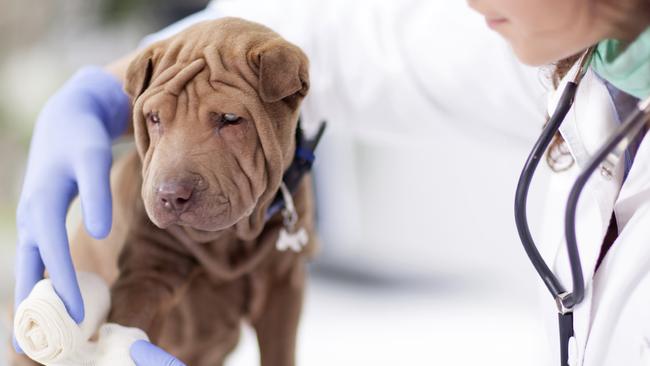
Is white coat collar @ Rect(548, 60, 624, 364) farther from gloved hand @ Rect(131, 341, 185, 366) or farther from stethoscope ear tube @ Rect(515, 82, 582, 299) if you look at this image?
gloved hand @ Rect(131, 341, 185, 366)

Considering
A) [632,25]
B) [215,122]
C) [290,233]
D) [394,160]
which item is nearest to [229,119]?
[215,122]

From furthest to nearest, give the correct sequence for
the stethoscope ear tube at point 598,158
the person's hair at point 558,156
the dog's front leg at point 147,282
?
the person's hair at point 558,156
the dog's front leg at point 147,282
the stethoscope ear tube at point 598,158

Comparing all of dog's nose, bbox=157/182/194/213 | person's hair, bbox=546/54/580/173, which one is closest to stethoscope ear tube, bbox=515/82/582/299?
person's hair, bbox=546/54/580/173

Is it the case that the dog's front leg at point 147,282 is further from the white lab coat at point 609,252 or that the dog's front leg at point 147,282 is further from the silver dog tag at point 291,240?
the white lab coat at point 609,252

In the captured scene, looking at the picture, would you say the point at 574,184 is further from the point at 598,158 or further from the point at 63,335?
the point at 63,335

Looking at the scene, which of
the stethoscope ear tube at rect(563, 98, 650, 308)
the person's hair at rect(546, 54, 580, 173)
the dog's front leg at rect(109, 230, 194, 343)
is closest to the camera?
the stethoscope ear tube at rect(563, 98, 650, 308)

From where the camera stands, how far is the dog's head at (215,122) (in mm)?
459

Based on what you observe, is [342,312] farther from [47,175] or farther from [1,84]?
[1,84]

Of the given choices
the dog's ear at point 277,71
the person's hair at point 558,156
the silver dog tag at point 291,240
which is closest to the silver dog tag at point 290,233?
the silver dog tag at point 291,240

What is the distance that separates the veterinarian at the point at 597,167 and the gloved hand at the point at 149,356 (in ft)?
0.81

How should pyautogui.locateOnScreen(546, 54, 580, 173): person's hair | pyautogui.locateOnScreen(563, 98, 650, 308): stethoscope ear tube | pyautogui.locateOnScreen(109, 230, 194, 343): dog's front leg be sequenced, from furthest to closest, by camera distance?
1. pyautogui.locateOnScreen(546, 54, 580, 173): person's hair
2. pyautogui.locateOnScreen(109, 230, 194, 343): dog's front leg
3. pyautogui.locateOnScreen(563, 98, 650, 308): stethoscope ear tube

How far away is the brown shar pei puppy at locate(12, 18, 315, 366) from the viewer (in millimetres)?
463

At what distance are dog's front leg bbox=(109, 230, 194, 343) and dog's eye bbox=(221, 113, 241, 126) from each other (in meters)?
0.13

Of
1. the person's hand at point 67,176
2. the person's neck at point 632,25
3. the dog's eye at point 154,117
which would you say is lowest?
the person's hand at point 67,176
